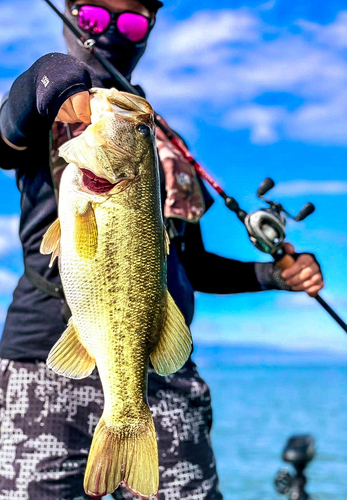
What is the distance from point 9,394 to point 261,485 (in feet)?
40.9

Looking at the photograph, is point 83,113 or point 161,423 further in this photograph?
point 161,423

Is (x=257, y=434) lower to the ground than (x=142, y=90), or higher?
higher

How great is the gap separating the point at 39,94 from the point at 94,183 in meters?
0.39

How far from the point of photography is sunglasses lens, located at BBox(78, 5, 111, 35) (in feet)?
12.0

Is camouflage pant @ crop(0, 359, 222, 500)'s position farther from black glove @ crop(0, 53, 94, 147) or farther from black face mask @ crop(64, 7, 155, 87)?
black face mask @ crop(64, 7, 155, 87)

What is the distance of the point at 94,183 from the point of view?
230 centimetres

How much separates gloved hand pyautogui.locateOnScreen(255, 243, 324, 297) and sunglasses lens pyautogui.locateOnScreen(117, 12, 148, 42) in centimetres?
127

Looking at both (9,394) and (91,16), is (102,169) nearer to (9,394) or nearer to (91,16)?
(9,394)

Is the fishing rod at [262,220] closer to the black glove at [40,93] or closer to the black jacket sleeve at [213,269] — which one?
the black jacket sleeve at [213,269]

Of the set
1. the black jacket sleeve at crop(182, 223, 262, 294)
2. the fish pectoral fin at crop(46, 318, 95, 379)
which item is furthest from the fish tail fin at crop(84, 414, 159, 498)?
the black jacket sleeve at crop(182, 223, 262, 294)

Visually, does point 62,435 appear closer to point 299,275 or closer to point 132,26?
point 299,275

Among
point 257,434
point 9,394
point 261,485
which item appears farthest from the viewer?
point 257,434

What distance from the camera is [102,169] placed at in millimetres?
2250

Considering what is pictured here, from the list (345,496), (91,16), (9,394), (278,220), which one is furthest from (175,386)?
(345,496)
